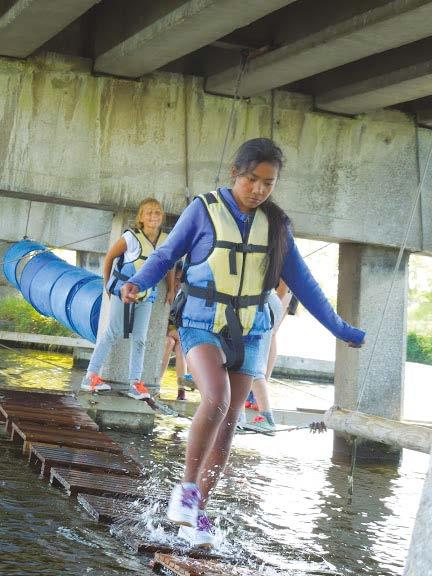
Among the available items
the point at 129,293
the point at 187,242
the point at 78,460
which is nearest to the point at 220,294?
the point at 187,242

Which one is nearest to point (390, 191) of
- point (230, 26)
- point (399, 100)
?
point (399, 100)

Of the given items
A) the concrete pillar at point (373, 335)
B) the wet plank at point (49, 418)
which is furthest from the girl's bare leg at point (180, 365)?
the wet plank at point (49, 418)

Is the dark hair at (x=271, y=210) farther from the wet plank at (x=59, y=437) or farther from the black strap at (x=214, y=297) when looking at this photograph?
the wet plank at (x=59, y=437)

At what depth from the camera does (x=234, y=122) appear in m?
12.6

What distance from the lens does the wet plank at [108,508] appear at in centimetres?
688

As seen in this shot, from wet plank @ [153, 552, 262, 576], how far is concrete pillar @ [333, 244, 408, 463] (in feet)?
22.5

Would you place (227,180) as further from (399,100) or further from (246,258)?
(246,258)

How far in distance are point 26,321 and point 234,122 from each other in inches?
629

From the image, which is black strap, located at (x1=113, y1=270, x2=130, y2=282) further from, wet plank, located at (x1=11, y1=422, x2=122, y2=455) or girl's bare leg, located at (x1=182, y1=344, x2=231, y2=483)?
girl's bare leg, located at (x1=182, y1=344, x2=231, y2=483)

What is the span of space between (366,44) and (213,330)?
4454mm

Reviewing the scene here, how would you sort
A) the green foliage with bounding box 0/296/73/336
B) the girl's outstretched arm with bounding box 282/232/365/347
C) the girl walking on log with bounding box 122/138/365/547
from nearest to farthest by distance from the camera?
the girl walking on log with bounding box 122/138/365/547, the girl's outstretched arm with bounding box 282/232/365/347, the green foliage with bounding box 0/296/73/336

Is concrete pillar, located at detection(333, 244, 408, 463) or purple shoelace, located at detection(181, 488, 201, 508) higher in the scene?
concrete pillar, located at detection(333, 244, 408, 463)

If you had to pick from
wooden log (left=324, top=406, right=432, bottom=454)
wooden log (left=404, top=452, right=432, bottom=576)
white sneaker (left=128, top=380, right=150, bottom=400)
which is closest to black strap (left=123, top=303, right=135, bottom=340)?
white sneaker (left=128, top=380, right=150, bottom=400)

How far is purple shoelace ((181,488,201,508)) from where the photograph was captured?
20.2ft
